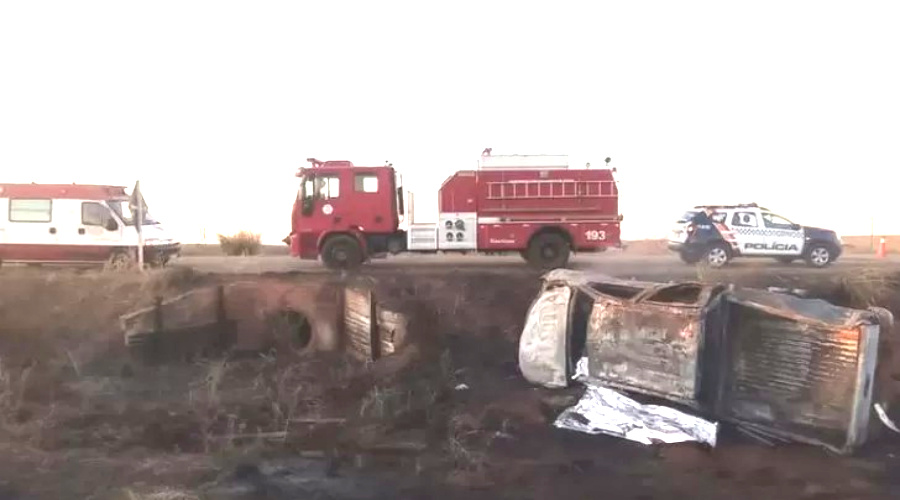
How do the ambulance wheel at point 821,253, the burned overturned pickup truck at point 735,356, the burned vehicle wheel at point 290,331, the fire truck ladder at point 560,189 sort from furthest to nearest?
the ambulance wheel at point 821,253 < the fire truck ladder at point 560,189 < the burned vehicle wheel at point 290,331 < the burned overturned pickup truck at point 735,356

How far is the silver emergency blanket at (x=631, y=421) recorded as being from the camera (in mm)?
11156

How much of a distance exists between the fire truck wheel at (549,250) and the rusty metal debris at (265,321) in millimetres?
7124

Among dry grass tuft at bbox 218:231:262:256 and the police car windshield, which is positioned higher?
the police car windshield

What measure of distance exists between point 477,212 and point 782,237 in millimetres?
7483

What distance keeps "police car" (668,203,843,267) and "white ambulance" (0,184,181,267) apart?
12.2 m

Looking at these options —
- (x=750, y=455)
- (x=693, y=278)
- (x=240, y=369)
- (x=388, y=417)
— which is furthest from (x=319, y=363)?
(x=693, y=278)

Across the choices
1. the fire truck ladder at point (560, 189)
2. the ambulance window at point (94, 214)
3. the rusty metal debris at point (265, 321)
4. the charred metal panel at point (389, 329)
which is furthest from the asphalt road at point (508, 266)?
the charred metal panel at point (389, 329)

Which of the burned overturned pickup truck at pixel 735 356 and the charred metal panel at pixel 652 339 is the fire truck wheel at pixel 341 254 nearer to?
the burned overturned pickup truck at pixel 735 356

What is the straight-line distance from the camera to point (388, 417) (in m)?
12.3

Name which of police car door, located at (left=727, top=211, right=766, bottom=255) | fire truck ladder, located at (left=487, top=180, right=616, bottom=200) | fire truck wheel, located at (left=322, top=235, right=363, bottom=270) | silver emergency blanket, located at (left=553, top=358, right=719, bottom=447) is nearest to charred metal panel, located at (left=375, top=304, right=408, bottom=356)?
silver emergency blanket, located at (left=553, top=358, right=719, bottom=447)

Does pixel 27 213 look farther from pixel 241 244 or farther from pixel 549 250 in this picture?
pixel 549 250

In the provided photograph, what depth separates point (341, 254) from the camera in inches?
920

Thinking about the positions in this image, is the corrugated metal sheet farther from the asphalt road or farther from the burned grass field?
the asphalt road

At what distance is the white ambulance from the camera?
76.3 feet
